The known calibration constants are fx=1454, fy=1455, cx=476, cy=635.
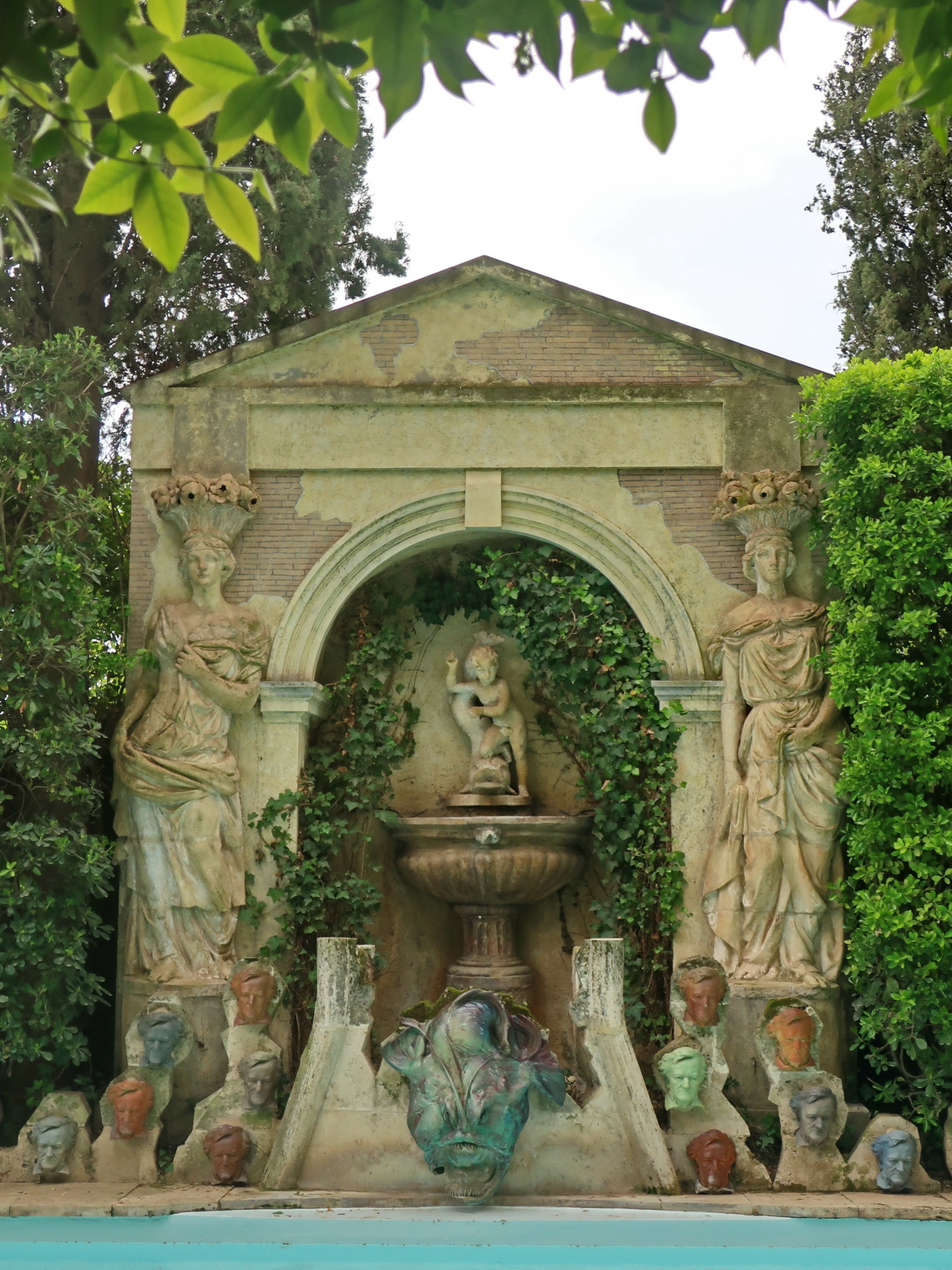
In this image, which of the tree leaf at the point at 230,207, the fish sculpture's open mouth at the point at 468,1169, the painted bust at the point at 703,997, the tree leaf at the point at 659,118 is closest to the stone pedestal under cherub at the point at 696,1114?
the painted bust at the point at 703,997

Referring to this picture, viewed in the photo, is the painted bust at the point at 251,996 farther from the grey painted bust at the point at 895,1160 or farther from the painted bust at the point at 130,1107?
the grey painted bust at the point at 895,1160

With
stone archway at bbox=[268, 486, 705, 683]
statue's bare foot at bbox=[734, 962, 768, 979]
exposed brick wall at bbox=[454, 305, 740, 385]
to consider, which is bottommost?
statue's bare foot at bbox=[734, 962, 768, 979]

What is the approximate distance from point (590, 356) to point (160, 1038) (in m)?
4.61

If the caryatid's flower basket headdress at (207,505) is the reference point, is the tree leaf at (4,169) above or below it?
below

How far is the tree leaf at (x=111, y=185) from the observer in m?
2.01

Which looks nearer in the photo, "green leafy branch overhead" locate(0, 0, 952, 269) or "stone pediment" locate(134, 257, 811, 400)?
"green leafy branch overhead" locate(0, 0, 952, 269)

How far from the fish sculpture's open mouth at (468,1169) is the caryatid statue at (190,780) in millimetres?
2141

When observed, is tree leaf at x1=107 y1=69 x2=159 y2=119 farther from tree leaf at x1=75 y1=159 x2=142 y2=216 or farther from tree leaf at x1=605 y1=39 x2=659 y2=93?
tree leaf at x1=605 y1=39 x2=659 y2=93

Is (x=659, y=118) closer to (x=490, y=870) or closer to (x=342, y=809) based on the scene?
(x=490, y=870)

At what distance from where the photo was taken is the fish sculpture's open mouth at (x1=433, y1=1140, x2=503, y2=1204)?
6.45 meters

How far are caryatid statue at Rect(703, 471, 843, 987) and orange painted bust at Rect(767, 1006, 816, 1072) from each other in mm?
776

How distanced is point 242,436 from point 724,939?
4.06m

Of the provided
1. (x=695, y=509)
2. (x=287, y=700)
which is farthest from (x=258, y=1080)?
(x=695, y=509)

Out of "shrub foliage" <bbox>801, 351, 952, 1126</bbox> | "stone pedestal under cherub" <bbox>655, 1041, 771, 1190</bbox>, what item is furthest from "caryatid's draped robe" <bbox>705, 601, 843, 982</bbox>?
"stone pedestal under cherub" <bbox>655, 1041, 771, 1190</bbox>
